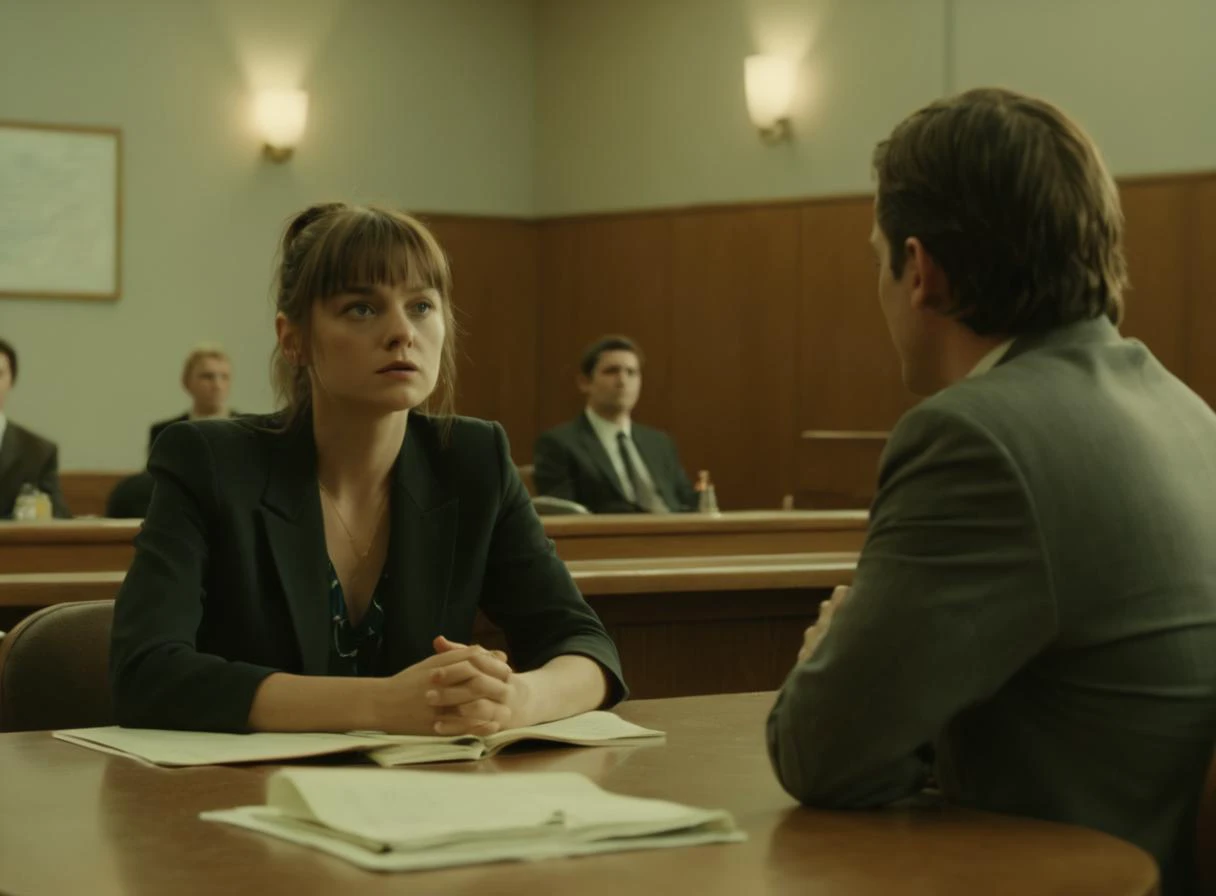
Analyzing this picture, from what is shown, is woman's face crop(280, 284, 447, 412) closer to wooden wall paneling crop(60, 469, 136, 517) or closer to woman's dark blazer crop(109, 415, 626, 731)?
woman's dark blazer crop(109, 415, 626, 731)

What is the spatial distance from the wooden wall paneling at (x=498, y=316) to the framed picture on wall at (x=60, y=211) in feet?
7.09

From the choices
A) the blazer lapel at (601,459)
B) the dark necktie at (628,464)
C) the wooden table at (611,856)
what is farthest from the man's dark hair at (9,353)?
the wooden table at (611,856)

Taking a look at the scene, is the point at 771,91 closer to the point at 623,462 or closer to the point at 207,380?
the point at 623,462

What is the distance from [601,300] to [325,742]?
384 inches

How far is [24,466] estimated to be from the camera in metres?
8.09

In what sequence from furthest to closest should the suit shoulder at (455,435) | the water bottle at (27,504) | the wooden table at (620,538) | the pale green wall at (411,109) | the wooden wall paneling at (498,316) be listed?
the wooden wall paneling at (498,316)
the pale green wall at (411,109)
the water bottle at (27,504)
the wooden table at (620,538)
the suit shoulder at (455,435)

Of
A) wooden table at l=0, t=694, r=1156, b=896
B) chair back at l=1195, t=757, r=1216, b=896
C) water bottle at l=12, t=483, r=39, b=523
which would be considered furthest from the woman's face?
water bottle at l=12, t=483, r=39, b=523

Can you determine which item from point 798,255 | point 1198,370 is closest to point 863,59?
point 798,255

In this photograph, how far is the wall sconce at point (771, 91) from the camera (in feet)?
34.2

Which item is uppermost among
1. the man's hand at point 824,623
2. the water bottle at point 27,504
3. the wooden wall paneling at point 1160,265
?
the wooden wall paneling at point 1160,265

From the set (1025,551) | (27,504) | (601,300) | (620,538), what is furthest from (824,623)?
(601,300)

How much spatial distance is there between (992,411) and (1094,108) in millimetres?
8098

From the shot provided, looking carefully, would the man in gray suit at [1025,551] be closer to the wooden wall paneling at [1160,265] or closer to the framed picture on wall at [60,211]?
the wooden wall paneling at [1160,265]

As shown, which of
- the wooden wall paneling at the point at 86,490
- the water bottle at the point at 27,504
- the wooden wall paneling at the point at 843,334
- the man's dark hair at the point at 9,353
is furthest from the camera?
the wooden wall paneling at the point at 843,334
